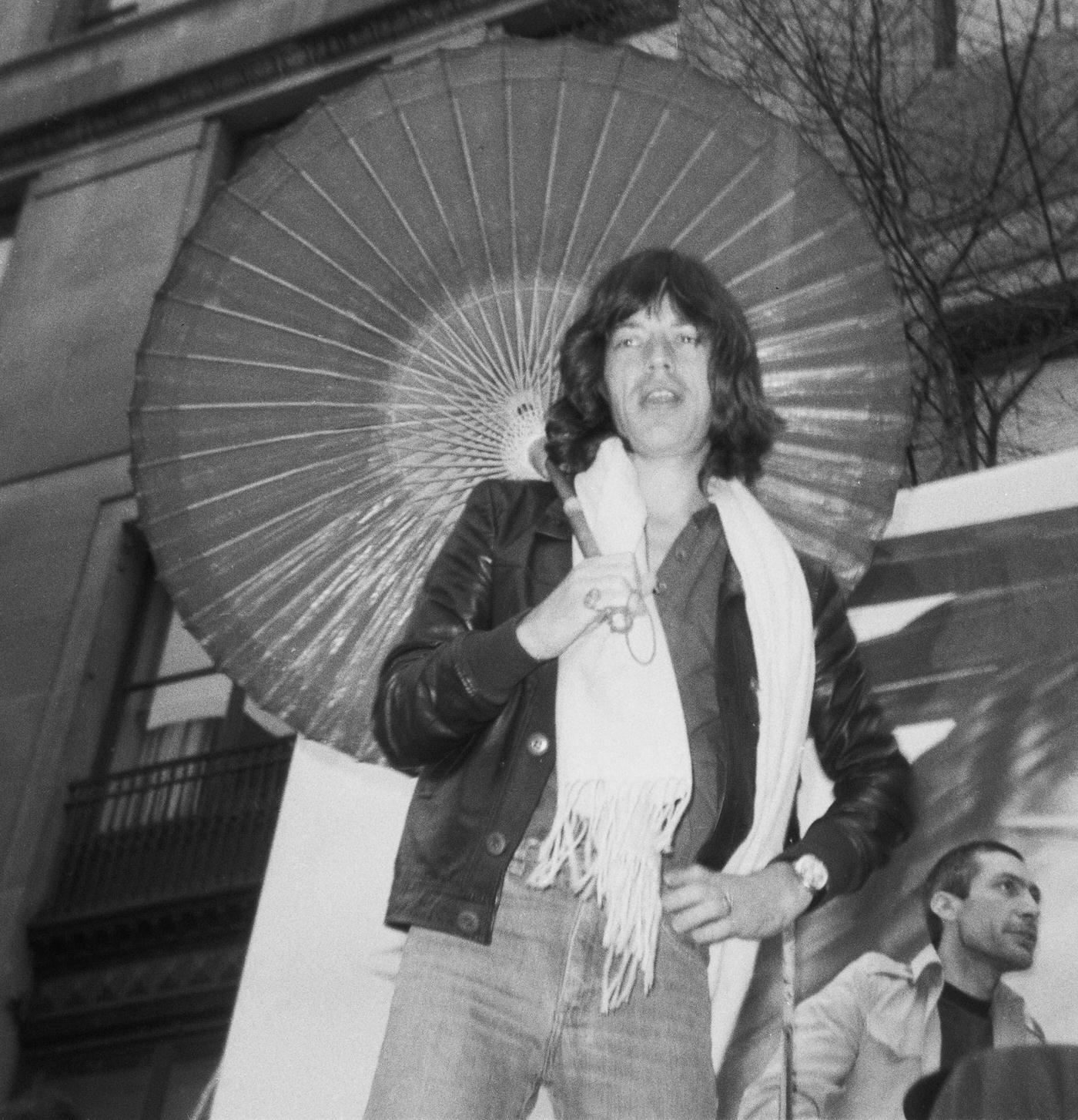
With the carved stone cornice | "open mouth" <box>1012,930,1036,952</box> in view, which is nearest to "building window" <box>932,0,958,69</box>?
the carved stone cornice

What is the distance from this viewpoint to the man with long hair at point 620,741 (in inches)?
117

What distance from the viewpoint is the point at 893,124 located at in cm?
930

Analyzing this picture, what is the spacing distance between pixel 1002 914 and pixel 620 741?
140cm

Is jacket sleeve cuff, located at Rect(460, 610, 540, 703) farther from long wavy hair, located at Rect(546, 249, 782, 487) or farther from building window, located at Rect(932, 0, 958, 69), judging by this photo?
building window, located at Rect(932, 0, 958, 69)

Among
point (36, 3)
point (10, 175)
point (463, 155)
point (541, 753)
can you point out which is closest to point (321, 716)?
point (541, 753)

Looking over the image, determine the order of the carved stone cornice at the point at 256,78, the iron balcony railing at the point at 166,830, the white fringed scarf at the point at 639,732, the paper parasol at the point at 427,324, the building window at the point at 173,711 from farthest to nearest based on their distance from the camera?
the carved stone cornice at the point at 256,78 → the building window at the point at 173,711 → the iron balcony railing at the point at 166,830 → the paper parasol at the point at 427,324 → the white fringed scarf at the point at 639,732

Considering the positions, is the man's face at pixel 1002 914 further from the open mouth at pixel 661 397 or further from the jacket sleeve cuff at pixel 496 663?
the jacket sleeve cuff at pixel 496 663

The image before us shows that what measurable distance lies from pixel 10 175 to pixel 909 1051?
1454 cm

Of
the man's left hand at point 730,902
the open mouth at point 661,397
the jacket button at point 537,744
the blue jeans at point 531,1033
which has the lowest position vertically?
the blue jeans at point 531,1033

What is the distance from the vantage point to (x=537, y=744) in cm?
318

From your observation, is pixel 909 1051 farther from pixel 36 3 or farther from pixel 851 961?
pixel 36 3

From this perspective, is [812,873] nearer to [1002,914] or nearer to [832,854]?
[832,854]

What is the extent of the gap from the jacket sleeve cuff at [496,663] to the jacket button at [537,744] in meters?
0.11

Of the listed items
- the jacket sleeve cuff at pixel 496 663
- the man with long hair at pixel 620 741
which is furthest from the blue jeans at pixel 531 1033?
the jacket sleeve cuff at pixel 496 663
